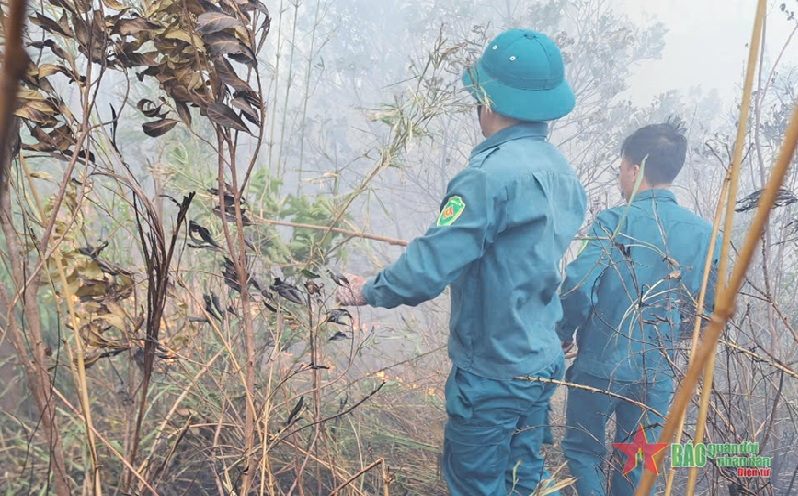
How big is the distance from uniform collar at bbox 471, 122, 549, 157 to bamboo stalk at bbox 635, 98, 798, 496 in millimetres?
1169

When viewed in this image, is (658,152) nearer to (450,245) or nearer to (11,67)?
(450,245)

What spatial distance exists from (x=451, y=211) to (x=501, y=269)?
0.19 meters

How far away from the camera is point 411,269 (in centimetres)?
129

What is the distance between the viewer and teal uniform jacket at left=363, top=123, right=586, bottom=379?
1.29 m

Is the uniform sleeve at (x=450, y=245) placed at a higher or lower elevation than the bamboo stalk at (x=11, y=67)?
higher

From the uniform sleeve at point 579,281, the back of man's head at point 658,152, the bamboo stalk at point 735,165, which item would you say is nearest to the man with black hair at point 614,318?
the uniform sleeve at point 579,281

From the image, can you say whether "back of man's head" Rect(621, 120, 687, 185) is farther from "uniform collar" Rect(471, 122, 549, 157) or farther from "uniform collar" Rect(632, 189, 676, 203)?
"uniform collar" Rect(471, 122, 549, 157)

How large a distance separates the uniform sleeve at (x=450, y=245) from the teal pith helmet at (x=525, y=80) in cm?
23

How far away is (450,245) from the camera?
1276 millimetres

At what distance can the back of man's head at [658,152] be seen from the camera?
6.68 feet

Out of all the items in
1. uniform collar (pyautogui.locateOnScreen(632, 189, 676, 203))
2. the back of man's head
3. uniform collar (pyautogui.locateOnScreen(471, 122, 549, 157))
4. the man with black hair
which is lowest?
the man with black hair

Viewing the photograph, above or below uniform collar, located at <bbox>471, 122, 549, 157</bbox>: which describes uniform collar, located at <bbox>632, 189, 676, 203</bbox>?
below

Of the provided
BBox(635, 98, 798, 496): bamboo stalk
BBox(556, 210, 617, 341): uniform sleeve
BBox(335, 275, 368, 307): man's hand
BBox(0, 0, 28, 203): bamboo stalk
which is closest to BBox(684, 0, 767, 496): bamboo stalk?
BBox(635, 98, 798, 496): bamboo stalk

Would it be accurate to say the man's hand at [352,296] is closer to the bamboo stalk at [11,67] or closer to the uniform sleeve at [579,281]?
the uniform sleeve at [579,281]
